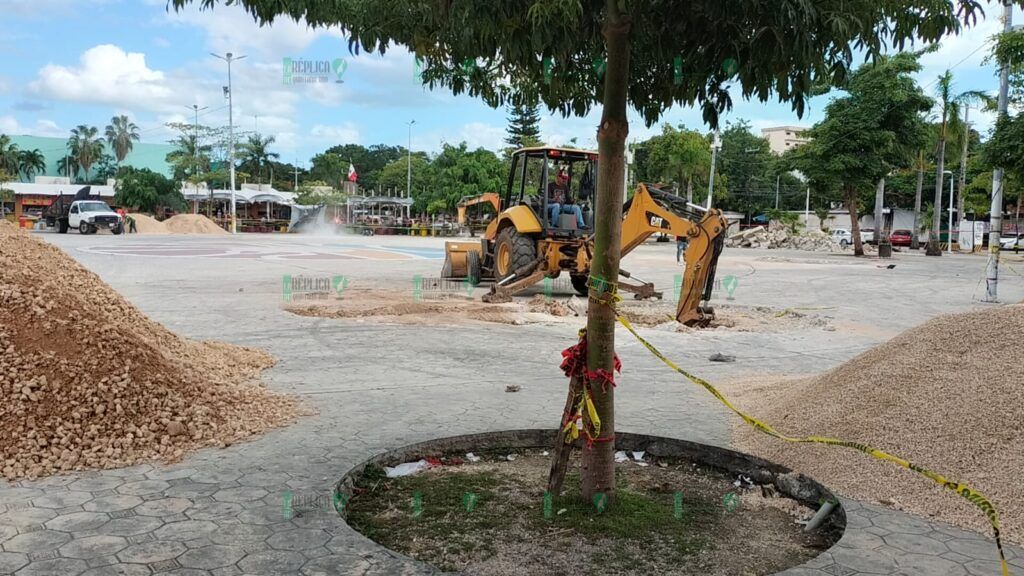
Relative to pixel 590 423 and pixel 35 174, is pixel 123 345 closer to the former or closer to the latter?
pixel 590 423

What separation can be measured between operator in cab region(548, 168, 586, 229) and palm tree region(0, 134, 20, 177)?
70.7 metres

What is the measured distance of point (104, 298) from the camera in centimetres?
622

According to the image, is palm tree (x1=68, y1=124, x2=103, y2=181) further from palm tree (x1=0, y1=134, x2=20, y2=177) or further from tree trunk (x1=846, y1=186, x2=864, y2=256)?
tree trunk (x1=846, y1=186, x2=864, y2=256)

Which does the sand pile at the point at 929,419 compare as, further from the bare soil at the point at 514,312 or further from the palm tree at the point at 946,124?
the palm tree at the point at 946,124

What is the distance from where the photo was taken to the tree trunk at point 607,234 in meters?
3.51

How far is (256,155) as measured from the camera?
256ft

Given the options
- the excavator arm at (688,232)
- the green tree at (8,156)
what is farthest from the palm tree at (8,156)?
the excavator arm at (688,232)

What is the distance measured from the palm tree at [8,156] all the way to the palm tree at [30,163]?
11.4ft

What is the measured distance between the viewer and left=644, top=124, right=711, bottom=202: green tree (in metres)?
52.2

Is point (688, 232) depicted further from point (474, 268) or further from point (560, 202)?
point (474, 268)

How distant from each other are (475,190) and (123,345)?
165ft

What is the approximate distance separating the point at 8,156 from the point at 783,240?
223 feet

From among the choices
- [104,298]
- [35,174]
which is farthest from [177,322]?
[35,174]

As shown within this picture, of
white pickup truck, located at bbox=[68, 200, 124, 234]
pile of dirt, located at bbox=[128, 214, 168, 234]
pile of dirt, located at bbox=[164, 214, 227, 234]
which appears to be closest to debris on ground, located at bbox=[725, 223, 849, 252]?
pile of dirt, located at bbox=[164, 214, 227, 234]
